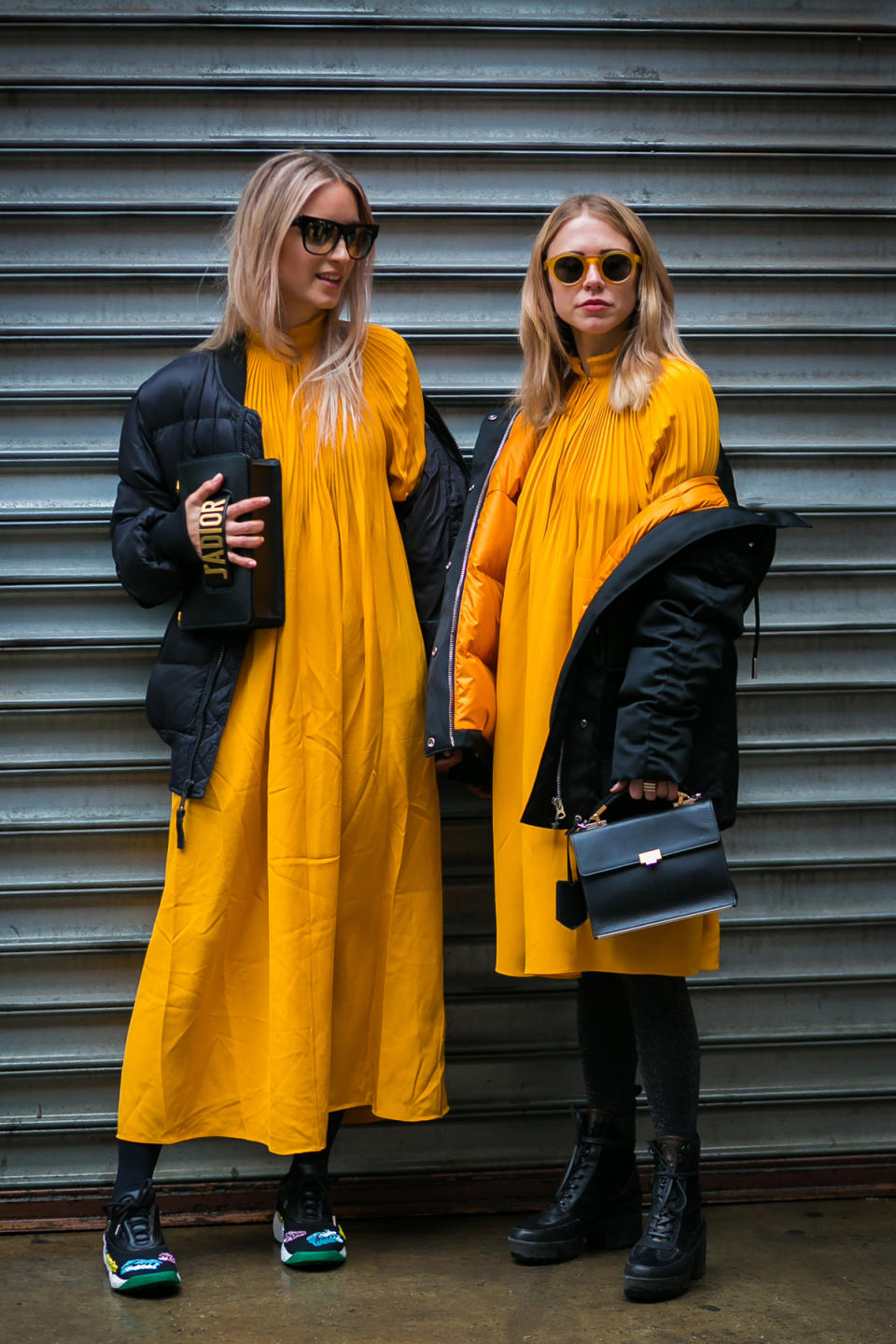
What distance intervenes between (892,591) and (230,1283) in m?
2.32

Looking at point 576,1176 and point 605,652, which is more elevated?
point 605,652

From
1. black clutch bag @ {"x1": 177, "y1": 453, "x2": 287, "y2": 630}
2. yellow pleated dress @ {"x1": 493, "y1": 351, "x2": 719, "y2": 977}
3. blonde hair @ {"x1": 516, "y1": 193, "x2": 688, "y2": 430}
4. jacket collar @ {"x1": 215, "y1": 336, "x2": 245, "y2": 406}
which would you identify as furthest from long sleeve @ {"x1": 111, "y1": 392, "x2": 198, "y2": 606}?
blonde hair @ {"x1": 516, "y1": 193, "x2": 688, "y2": 430}

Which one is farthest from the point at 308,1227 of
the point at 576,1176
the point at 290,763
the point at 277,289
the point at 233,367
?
the point at 277,289

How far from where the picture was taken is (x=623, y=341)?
289 centimetres

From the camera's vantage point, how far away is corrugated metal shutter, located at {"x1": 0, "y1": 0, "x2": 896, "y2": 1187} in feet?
10.7

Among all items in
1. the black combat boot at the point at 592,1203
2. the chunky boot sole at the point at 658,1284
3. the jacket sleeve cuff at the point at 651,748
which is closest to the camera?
the jacket sleeve cuff at the point at 651,748

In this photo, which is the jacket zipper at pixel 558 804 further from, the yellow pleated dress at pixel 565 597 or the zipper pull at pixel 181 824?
the zipper pull at pixel 181 824

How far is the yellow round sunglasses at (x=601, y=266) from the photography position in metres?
2.78

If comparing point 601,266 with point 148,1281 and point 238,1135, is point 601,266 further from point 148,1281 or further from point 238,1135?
point 148,1281

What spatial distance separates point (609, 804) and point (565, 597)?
1.47 ft

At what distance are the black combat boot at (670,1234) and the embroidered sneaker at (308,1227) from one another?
0.64 meters

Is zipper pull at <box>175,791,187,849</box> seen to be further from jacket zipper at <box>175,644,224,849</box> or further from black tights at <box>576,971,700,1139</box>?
black tights at <box>576,971,700,1139</box>

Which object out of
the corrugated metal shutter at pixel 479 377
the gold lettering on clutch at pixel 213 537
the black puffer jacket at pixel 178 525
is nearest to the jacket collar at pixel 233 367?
the black puffer jacket at pixel 178 525

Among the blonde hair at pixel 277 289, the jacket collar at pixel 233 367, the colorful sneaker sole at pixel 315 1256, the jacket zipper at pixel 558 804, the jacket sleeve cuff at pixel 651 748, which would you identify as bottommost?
the colorful sneaker sole at pixel 315 1256
